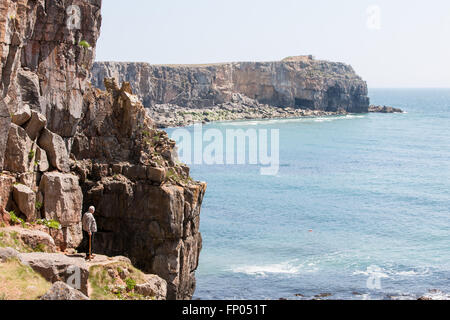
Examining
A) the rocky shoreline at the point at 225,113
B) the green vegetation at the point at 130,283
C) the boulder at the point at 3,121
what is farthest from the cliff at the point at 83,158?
the rocky shoreline at the point at 225,113

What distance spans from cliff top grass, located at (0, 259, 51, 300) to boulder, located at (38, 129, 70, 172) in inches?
372

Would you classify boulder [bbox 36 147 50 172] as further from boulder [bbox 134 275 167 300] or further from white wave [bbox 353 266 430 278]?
white wave [bbox 353 266 430 278]

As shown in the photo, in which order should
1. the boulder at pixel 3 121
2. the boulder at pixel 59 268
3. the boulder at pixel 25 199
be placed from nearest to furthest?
1. the boulder at pixel 59 268
2. the boulder at pixel 3 121
3. the boulder at pixel 25 199

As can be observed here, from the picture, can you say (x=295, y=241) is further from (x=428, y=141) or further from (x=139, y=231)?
(x=428, y=141)

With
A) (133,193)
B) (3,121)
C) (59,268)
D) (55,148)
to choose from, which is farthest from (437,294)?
(3,121)

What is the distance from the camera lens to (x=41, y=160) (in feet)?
82.7

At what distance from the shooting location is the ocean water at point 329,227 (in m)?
41.3

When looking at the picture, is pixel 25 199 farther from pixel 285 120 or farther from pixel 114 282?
pixel 285 120

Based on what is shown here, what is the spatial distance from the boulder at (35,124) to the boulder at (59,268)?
792cm

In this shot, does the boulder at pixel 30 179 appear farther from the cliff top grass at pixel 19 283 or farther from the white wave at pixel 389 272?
the white wave at pixel 389 272

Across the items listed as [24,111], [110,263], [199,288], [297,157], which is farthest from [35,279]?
[297,157]
